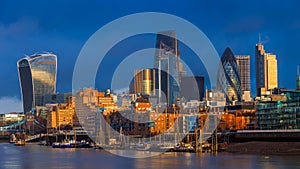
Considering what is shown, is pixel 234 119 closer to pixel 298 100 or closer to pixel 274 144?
pixel 298 100

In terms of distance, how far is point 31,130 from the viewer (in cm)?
19938

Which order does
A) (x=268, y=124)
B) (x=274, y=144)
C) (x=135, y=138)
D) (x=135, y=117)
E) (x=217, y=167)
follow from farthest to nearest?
(x=135, y=117) → (x=135, y=138) → (x=268, y=124) → (x=274, y=144) → (x=217, y=167)

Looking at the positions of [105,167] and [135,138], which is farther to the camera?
[135,138]

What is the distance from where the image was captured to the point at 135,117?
457 feet

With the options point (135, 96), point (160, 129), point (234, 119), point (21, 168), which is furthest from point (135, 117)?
point (21, 168)

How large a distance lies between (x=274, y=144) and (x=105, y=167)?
1272 inches

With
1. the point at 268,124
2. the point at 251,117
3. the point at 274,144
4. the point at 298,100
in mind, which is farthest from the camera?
the point at 251,117

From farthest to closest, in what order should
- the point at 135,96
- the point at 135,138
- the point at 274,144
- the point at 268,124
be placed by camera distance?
the point at 135,96
the point at 135,138
the point at 268,124
the point at 274,144

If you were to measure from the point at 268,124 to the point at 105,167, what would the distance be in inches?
1912

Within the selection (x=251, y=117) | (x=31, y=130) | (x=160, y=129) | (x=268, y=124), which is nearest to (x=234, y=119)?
(x=251, y=117)

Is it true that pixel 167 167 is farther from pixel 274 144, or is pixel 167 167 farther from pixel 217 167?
pixel 274 144

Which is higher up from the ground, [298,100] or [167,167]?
[298,100]

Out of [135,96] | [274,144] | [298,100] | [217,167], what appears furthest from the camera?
[135,96]

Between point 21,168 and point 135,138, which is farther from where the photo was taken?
point 135,138
